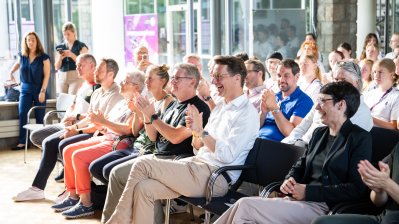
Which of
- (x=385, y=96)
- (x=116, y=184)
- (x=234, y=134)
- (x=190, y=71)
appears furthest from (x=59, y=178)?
(x=385, y=96)

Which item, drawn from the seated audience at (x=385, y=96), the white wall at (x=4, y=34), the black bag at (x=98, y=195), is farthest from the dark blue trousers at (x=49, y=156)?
the white wall at (x=4, y=34)

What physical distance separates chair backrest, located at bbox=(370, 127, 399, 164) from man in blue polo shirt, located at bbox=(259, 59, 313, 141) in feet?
3.24

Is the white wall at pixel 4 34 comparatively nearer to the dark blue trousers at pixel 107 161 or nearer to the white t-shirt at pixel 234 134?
the dark blue trousers at pixel 107 161

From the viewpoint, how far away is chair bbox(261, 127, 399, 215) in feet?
10.6

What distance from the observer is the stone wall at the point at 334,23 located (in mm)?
9844

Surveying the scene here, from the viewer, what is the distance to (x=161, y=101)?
5016 millimetres

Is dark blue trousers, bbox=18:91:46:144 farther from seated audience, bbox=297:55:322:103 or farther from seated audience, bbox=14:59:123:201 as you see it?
seated audience, bbox=297:55:322:103

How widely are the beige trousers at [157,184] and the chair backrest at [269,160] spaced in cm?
21

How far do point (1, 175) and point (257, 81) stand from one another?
127 inches

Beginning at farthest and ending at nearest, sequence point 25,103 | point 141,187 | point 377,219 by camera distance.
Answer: point 25,103 → point 141,187 → point 377,219

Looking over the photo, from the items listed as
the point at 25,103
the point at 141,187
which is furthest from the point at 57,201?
the point at 25,103

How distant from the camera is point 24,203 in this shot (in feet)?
18.8

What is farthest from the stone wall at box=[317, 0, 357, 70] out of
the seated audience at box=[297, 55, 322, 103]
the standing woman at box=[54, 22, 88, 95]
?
the seated audience at box=[297, 55, 322, 103]

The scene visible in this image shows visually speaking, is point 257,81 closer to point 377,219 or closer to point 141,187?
point 141,187
